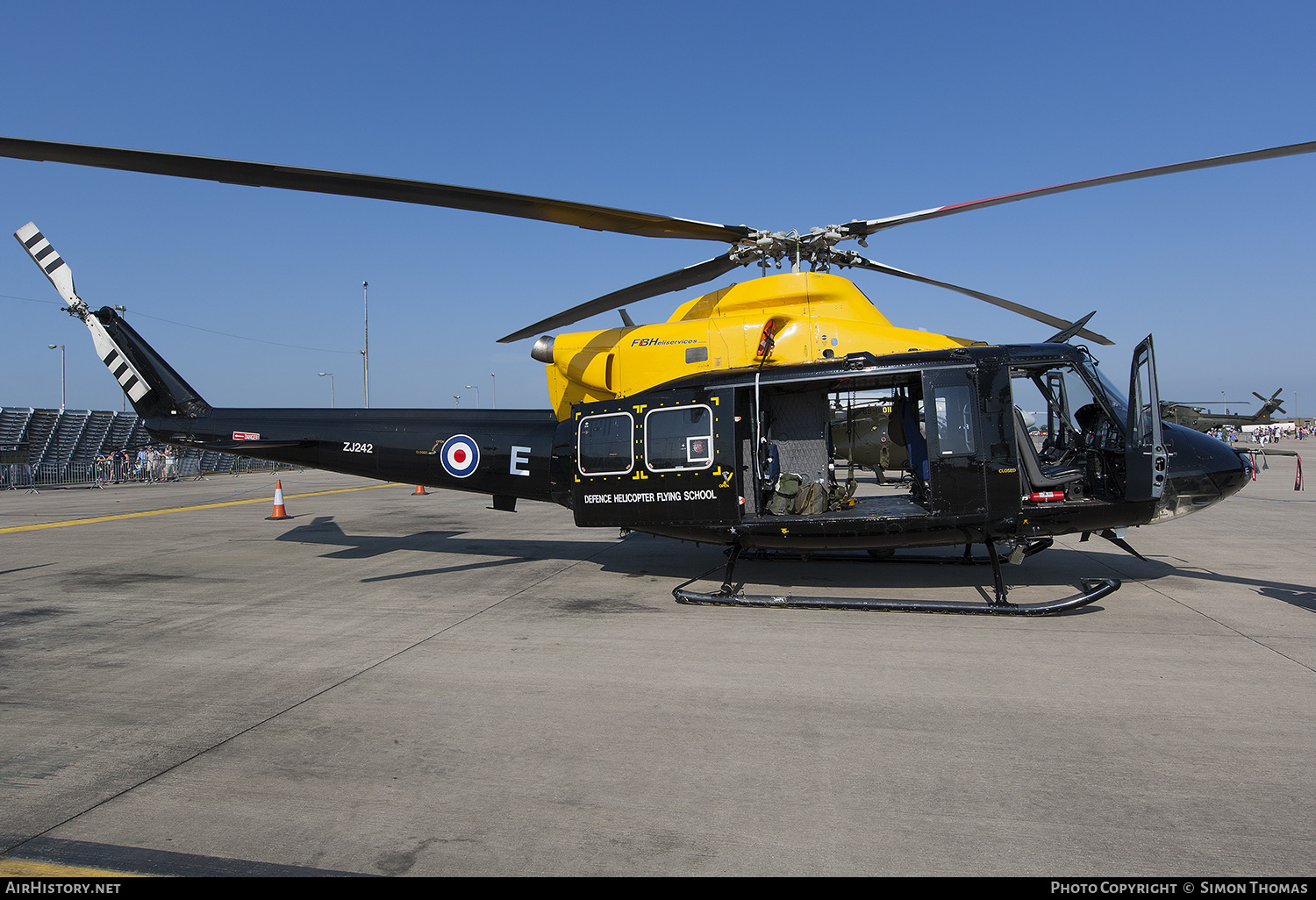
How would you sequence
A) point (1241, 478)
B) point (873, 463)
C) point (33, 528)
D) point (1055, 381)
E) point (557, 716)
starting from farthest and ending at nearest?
1. point (33, 528)
2. point (873, 463)
3. point (1055, 381)
4. point (1241, 478)
5. point (557, 716)

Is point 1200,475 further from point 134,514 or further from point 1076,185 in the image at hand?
point 134,514

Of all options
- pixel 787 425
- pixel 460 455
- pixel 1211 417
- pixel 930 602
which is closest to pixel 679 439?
pixel 787 425

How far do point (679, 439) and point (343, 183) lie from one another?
4088 mm

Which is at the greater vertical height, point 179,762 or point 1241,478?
point 1241,478

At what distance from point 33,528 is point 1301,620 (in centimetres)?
1999

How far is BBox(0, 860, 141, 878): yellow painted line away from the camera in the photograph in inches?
116

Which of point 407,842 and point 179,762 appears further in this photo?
point 179,762

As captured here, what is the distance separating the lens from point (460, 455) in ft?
32.0

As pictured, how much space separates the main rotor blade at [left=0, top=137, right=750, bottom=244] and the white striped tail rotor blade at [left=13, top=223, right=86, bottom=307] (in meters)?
7.47

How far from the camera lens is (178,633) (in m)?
6.89

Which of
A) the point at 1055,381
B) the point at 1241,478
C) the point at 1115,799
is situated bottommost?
the point at 1115,799

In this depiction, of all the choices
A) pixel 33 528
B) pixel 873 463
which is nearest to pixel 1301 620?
pixel 873 463

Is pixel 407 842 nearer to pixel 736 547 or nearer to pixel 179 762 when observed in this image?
pixel 179 762

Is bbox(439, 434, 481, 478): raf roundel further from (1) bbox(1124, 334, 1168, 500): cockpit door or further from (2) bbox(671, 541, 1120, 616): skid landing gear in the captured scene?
(1) bbox(1124, 334, 1168, 500): cockpit door
